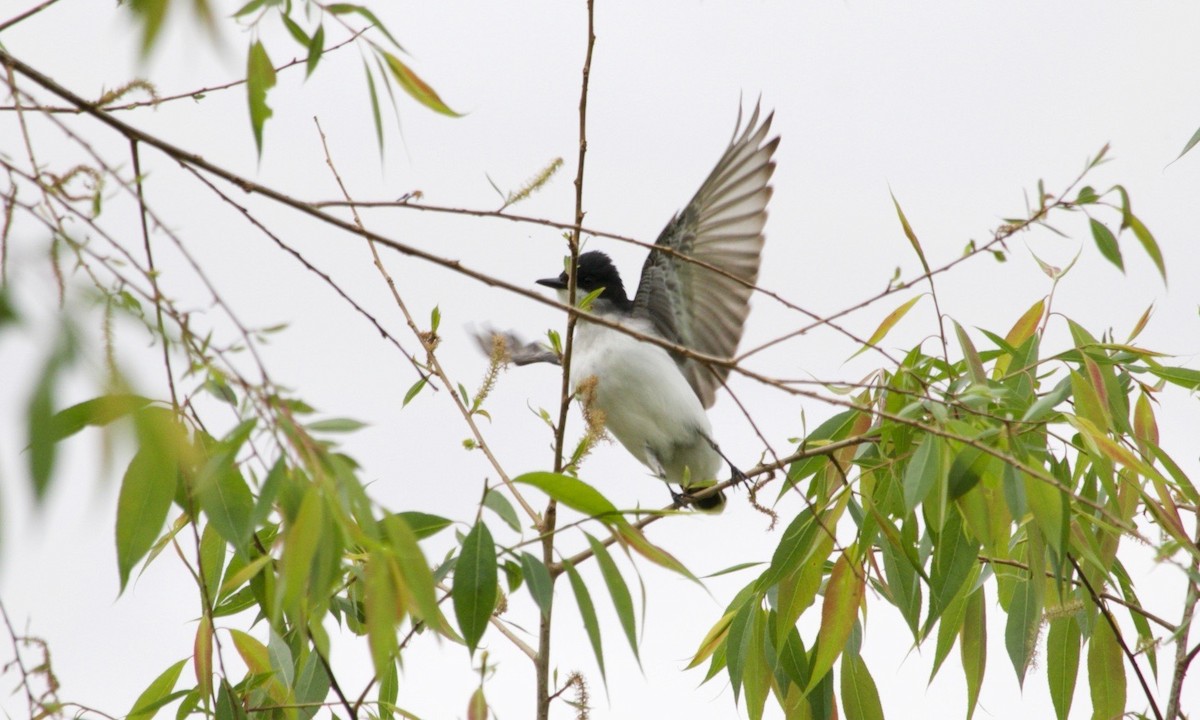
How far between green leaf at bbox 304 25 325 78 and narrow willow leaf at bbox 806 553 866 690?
156cm

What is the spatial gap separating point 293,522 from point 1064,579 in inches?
55.2

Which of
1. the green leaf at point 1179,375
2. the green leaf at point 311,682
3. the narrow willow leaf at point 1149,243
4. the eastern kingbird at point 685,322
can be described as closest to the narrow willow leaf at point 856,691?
the green leaf at point 1179,375

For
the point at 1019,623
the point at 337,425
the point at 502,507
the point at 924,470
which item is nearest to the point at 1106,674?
the point at 1019,623

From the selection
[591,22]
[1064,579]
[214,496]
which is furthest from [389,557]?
[1064,579]

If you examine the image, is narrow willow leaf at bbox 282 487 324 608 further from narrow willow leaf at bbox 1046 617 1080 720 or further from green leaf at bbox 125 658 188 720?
→ narrow willow leaf at bbox 1046 617 1080 720

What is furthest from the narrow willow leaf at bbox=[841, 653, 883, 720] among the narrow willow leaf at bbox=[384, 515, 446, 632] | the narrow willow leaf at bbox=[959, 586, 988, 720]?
the narrow willow leaf at bbox=[384, 515, 446, 632]

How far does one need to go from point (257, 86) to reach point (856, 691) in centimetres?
201

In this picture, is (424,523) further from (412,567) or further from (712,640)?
(712,640)

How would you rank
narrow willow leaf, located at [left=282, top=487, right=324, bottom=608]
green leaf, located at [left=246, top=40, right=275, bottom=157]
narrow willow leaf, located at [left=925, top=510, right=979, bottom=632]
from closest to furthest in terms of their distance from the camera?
narrow willow leaf, located at [left=282, top=487, right=324, bottom=608] → green leaf, located at [left=246, top=40, right=275, bottom=157] → narrow willow leaf, located at [left=925, top=510, right=979, bottom=632]

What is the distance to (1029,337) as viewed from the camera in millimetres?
2908

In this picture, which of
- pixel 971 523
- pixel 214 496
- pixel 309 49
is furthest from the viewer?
pixel 971 523

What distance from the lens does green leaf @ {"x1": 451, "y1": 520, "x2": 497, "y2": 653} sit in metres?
1.82

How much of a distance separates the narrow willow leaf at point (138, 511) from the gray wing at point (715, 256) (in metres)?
3.36

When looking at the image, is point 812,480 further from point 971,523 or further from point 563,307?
point 563,307
